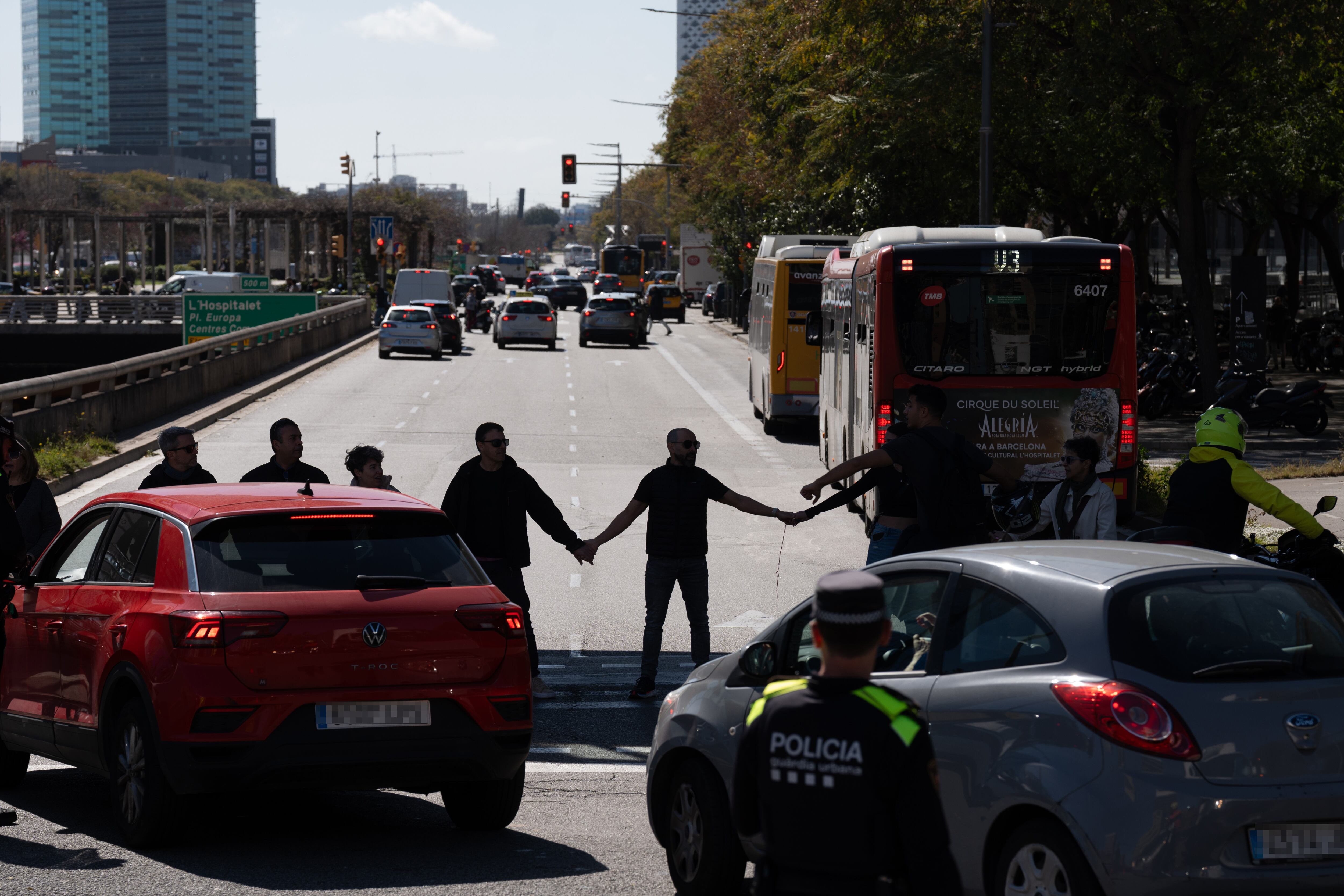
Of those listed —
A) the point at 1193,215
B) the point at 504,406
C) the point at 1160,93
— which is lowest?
the point at 504,406

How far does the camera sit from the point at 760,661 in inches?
215

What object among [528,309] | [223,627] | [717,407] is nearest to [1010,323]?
[223,627]

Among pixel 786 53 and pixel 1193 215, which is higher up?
pixel 786 53

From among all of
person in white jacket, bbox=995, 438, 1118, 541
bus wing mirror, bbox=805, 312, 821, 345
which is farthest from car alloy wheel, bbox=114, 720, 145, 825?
bus wing mirror, bbox=805, 312, 821, 345

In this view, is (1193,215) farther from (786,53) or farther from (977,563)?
(977,563)

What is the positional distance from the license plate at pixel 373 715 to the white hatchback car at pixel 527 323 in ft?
149

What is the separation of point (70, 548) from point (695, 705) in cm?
347

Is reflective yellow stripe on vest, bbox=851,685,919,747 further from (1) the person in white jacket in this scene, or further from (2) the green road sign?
(2) the green road sign

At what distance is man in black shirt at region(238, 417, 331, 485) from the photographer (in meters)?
10.3

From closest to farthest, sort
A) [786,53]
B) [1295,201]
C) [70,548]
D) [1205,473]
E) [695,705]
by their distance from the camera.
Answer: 1. [695,705]
2. [70,548]
3. [1205,473]
4. [786,53]
5. [1295,201]

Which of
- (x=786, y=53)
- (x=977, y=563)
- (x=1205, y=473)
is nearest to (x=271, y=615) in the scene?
(x=977, y=563)

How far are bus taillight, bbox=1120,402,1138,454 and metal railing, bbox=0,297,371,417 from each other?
527 inches

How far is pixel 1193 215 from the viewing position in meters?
29.0

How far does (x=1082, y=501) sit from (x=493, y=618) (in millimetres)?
3984
